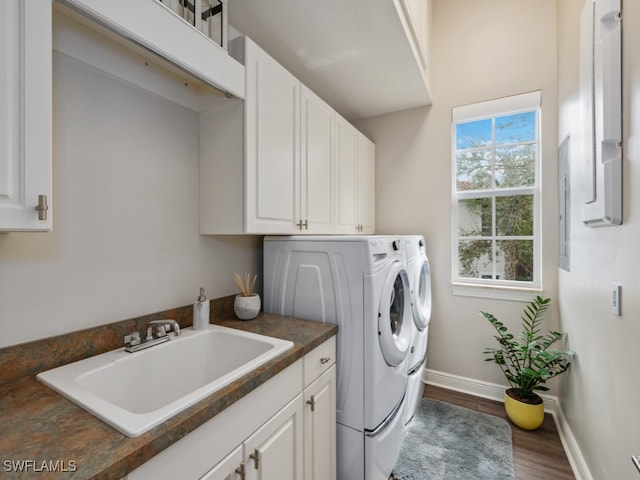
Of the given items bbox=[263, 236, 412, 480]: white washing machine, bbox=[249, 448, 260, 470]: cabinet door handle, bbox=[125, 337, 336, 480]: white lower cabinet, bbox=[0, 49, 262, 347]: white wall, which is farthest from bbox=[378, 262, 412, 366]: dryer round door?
bbox=[0, 49, 262, 347]: white wall

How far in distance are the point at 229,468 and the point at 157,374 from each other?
0.51 m

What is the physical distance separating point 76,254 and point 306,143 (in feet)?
4.11

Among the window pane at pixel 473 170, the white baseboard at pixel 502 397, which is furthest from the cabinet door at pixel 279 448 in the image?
the window pane at pixel 473 170

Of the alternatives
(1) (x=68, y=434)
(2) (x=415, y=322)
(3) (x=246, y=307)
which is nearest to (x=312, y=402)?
(3) (x=246, y=307)

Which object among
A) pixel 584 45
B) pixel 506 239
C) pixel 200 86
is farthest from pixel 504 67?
pixel 200 86

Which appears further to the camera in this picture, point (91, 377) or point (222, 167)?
point (222, 167)

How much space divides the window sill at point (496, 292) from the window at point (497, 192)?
0.20 feet

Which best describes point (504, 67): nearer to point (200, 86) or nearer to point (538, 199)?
point (538, 199)

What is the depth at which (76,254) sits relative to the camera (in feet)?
3.66

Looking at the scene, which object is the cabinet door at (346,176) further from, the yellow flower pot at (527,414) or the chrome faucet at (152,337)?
the yellow flower pot at (527,414)

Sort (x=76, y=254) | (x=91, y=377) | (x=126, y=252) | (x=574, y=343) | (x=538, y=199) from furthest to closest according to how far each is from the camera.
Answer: (x=538, y=199) → (x=574, y=343) → (x=126, y=252) → (x=76, y=254) → (x=91, y=377)

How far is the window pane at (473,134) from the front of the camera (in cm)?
257

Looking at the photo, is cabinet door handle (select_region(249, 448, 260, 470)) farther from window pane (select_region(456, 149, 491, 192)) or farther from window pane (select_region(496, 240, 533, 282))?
window pane (select_region(456, 149, 491, 192))

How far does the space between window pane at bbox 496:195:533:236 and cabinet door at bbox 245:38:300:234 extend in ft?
5.96
